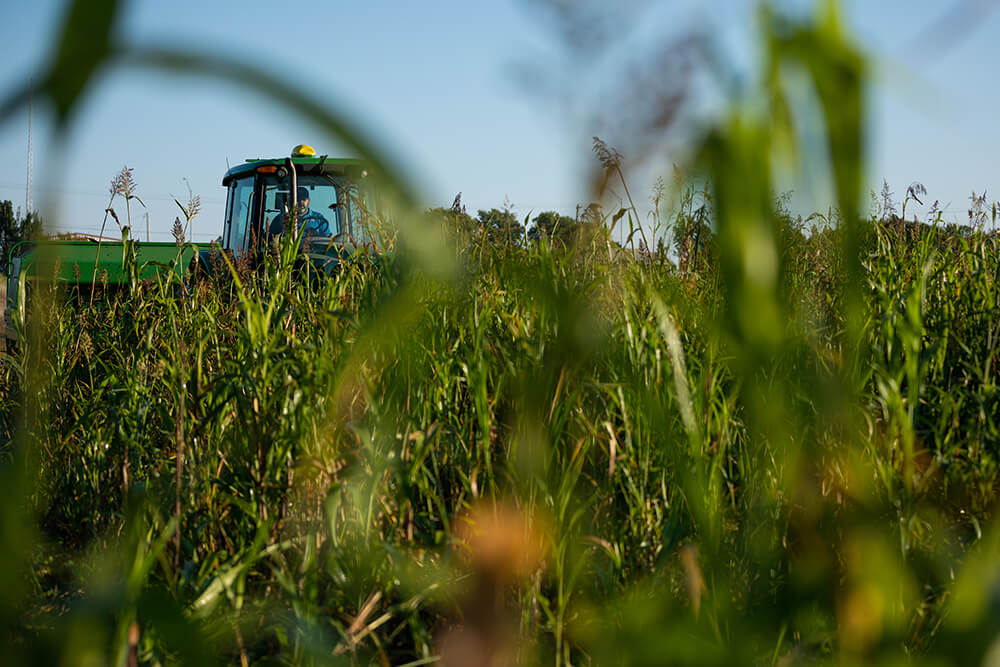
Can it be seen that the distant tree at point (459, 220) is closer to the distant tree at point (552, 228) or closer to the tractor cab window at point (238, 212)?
Result: the distant tree at point (552, 228)

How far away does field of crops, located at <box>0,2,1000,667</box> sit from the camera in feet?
1.60

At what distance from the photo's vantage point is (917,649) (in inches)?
52.5

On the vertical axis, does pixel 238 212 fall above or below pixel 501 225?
above

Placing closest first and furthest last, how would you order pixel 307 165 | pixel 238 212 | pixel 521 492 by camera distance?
pixel 521 492 → pixel 307 165 → pixel 238 212

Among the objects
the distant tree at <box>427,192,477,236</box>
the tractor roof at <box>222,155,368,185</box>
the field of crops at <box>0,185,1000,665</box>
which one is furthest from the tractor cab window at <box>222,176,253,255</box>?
the field of crops at <box>0,185,1000,665</box>

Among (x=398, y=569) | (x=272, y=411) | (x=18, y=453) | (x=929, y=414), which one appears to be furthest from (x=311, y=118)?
(x=929, y=414)

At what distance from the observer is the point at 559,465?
170 cm

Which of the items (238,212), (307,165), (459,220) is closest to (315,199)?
(307,165)

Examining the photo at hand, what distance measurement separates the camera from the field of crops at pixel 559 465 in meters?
0.49

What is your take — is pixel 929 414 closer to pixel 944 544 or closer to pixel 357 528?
pixel 944 544

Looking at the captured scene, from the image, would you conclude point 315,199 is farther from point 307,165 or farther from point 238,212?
point 238,212

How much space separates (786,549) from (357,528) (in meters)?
0.90

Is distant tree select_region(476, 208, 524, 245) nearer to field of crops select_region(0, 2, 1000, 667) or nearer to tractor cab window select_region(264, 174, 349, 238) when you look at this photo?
field of crops select_region(0, 2, 1000, 667)

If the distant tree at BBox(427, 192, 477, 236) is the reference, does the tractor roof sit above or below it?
above
